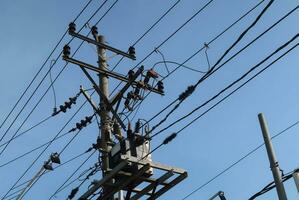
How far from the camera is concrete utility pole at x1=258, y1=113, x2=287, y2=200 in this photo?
9734mm

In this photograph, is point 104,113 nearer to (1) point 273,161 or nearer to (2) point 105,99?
(2) point 105,99

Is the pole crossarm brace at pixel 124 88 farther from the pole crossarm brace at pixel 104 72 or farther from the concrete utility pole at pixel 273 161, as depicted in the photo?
the concrete utility pole at pixel 273 161

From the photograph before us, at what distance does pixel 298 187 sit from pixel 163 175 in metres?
3.39

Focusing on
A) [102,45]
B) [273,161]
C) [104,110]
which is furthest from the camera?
[102,45]

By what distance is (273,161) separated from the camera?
33.5 ft

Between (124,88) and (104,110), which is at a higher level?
(124,88)

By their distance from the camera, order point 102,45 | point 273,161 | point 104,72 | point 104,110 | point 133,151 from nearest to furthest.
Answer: point 273,161 → point 133,151 → point 104,110 → point 104,72 → point 102,45

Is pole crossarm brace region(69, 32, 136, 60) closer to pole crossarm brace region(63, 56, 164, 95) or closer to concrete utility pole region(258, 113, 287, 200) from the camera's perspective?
pole crossarm brace region(63, 56, 164, 95)

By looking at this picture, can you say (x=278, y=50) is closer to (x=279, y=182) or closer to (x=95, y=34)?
(x=279, y=182)

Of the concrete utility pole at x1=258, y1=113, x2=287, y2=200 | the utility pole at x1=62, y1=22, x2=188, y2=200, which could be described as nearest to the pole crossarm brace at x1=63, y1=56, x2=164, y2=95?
the utility pole at x1=62, y1=22, x2=188, y2=200

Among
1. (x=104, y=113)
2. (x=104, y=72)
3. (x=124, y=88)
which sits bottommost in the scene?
(x=104, y=113)

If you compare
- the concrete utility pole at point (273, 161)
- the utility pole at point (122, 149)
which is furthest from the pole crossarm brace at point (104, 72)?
the concrete utility pole at point (273, 161)

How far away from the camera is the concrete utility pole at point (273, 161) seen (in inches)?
383

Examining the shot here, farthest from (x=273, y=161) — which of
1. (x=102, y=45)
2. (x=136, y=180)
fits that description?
(x=102, y=45)
